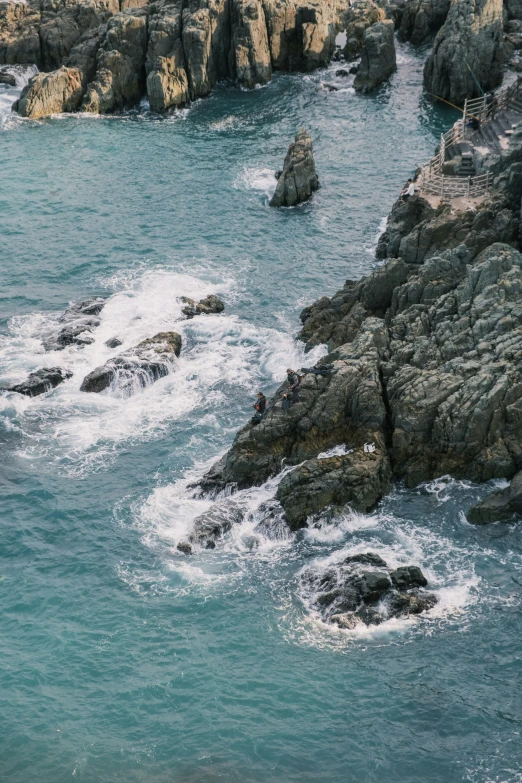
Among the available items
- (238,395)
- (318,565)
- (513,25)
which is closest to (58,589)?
(318,565)

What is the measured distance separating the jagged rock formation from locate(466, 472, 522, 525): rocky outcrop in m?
69.0

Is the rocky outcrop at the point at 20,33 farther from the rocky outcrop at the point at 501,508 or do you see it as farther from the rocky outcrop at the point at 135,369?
the rocky outcrop at the point at 501,508

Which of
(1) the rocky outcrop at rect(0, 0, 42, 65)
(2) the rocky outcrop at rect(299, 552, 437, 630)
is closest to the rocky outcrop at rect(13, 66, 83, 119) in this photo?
(1) the rocky outcrop at rect(0, 0, 42, 65)

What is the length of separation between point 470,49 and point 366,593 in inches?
2767

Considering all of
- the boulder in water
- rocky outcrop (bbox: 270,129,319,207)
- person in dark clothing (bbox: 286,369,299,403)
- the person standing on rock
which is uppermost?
the boulder in water

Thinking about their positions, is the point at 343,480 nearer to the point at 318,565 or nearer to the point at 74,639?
the point at 318,565

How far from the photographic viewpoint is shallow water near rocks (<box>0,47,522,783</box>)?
3606cm

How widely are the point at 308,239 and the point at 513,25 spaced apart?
4779 cm

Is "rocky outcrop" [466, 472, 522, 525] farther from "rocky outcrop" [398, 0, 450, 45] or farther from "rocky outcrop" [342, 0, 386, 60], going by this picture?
"rocky outcrop" [398, 0, 450, 45]

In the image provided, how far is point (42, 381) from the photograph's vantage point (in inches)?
2290

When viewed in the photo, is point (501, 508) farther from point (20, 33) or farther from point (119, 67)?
point (20, 33)

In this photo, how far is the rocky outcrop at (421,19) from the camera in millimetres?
107188

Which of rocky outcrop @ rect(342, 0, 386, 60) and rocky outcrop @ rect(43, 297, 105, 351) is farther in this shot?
rocky outcrop @ rect(342, 0, 386, 60)

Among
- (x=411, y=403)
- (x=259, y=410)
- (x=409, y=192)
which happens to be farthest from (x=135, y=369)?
(x=409, y=192)
